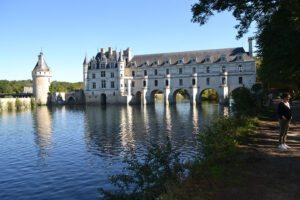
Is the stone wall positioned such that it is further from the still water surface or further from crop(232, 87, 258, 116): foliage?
crop(232, 87, 258, 116): foliage

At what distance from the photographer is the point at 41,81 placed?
75750 mm

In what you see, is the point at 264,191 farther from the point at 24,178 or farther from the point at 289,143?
the point at 24,178

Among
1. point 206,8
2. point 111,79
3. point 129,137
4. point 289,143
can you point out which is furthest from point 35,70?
point 289,143

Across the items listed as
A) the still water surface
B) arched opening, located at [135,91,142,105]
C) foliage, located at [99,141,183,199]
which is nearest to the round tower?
A: arched opening, located at [135,91,142,105]

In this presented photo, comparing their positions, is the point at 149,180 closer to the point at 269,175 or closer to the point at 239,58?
the point at 269,175

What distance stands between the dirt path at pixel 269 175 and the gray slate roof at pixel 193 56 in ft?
164

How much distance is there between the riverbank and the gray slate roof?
5085 centimetres

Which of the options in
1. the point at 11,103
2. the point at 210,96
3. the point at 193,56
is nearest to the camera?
the point at 11,103

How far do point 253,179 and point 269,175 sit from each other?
62cm

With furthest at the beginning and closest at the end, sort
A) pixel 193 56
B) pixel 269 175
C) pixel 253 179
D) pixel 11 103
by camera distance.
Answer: pixel 193 56, pixel 11 103, pixel 269 175, pixel 253 179

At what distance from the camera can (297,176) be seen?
7219mm

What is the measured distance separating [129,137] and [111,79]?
167 ft

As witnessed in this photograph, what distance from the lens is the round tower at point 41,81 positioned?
75.2 meters

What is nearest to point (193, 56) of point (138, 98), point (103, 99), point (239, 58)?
point (239, 58)
